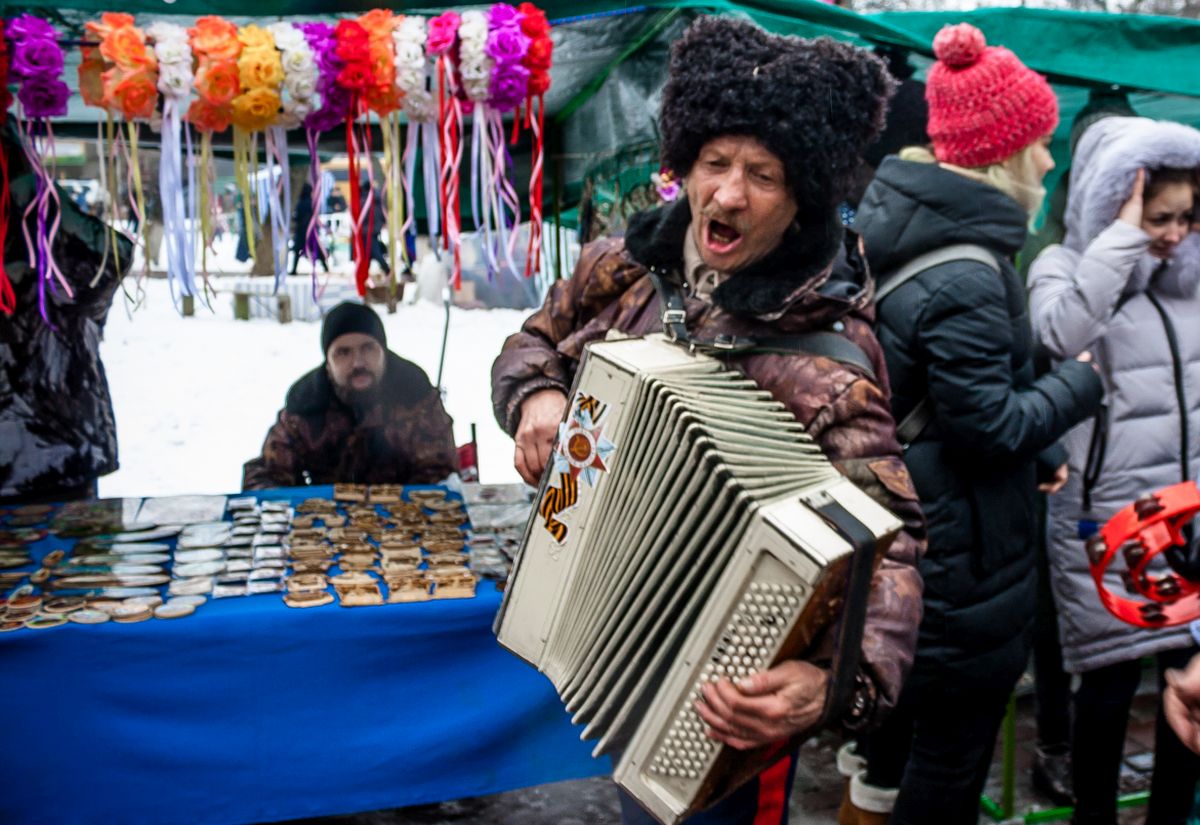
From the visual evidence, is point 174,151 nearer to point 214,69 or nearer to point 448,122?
point 214,69

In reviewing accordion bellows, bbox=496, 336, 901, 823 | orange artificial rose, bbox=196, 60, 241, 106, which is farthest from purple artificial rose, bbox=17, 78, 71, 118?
accordion bellows, bbox=496, 336, 901, 823

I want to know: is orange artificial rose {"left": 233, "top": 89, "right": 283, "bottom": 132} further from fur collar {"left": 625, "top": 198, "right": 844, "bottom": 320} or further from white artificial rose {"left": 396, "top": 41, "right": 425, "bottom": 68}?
fur collar {"left": 625, "top": 198, "right": 844, "bottom": 320}

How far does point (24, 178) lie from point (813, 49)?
2445 mm

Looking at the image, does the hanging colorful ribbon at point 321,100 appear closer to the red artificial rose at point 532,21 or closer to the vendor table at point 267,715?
the red artificial rose at point 532,21

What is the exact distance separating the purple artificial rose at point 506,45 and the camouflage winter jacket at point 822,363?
100cm

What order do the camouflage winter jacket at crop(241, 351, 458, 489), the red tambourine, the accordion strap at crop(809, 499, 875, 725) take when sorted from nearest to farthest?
the accordion strap at crop(809, 499, 875, 725)
the red tambourine
the camouflage winter jacket at crop(241, 351, 458, 489)

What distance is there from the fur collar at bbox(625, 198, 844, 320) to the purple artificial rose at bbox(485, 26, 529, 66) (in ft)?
3.61

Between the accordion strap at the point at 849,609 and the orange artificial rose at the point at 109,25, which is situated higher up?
the orange artificial rose at the point at 109,25

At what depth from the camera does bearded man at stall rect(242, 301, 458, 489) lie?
3.83 m

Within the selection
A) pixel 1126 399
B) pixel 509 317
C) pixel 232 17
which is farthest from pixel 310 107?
pixel 509 317

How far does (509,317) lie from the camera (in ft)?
20.5

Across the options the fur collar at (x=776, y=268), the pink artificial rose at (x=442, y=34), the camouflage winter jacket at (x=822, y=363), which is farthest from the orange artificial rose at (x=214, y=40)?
the fur collar at (x=776, y=268)

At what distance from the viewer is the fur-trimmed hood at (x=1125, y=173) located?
2.89m

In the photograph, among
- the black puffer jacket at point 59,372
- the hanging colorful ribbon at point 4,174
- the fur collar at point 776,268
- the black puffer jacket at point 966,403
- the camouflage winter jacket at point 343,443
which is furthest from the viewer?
the camouflage winter jacket at point 343,443
